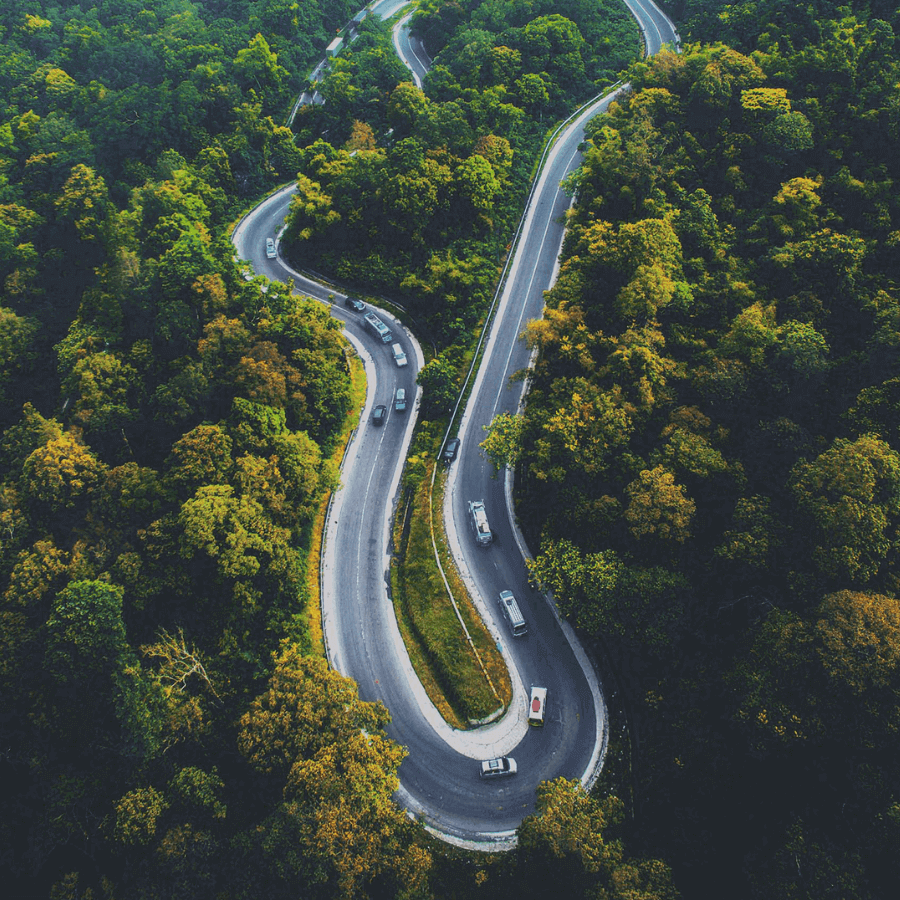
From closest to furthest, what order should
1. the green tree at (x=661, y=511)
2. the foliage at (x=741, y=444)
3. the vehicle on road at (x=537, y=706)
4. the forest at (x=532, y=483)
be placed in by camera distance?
the foliage at (x=741, y=444) → the forest at (x=532, y=483) → the green tree at (x=661, y=511) → the vehicle on road at (x=537, y=706)

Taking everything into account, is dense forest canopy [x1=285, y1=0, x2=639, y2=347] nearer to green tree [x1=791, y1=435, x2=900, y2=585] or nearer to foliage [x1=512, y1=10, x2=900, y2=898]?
foliage [x1=512, y1=10, x2=900, y2=898]

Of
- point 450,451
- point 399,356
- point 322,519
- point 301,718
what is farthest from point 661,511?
point 399,356

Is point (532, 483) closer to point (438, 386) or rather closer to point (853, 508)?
point (438, 386)

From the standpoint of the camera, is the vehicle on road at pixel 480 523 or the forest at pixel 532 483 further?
the vehicle on road at pixel 480 523

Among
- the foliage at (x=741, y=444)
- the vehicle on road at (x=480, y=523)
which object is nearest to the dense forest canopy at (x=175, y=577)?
the foliage at (x=741, y=444)

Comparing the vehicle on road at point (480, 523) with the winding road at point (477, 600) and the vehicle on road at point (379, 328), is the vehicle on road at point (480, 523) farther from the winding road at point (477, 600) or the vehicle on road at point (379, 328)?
the vehicle on road at point (379, 328)

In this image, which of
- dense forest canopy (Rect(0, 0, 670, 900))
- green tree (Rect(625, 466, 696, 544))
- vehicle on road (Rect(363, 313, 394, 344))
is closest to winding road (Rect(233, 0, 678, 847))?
vehicle on road (Rect(363, 313, 394, 344))

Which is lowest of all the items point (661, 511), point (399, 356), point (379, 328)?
point (661, 511)
